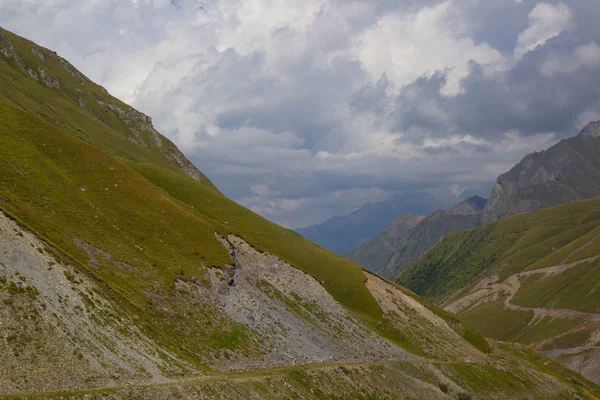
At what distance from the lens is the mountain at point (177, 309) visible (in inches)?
1592

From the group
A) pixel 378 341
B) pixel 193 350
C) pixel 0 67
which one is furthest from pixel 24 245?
pixel 0 67

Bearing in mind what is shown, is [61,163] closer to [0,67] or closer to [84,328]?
[84,328]

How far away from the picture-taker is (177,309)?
60.4m

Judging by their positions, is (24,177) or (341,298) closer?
(24,177)

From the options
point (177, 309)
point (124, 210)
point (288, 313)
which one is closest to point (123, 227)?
point (124, 210)

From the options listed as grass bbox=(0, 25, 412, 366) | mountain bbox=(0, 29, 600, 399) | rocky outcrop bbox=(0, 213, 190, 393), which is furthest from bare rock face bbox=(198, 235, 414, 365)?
rocky outcrop bbox=(0, 213, 190, 393)

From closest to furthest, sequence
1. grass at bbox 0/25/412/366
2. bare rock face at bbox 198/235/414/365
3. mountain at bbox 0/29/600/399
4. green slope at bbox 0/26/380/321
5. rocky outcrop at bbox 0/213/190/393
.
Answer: rocky outcrop at bbox 0/213/190/393, mountain at bbox 0/29/600/399, grass at bbox 0/25/412/366, green slope at bbox 0/26/380/321, bare rock face at bbox 198/235/414/365

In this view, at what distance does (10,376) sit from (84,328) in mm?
9855

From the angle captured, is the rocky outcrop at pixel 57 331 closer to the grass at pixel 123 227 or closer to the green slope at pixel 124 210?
the grass at pixel 123 227

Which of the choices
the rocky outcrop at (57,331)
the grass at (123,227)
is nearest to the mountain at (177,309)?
the rocky outcrop at (57,331)

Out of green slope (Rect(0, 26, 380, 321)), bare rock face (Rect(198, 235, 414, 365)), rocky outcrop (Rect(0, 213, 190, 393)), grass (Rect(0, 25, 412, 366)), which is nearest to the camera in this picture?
rocky outcrop (Rect(0, 213, 190, 393))

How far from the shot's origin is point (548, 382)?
125 metres

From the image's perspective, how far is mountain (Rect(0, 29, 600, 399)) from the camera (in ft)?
133

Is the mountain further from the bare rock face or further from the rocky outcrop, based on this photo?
the bare rock face
